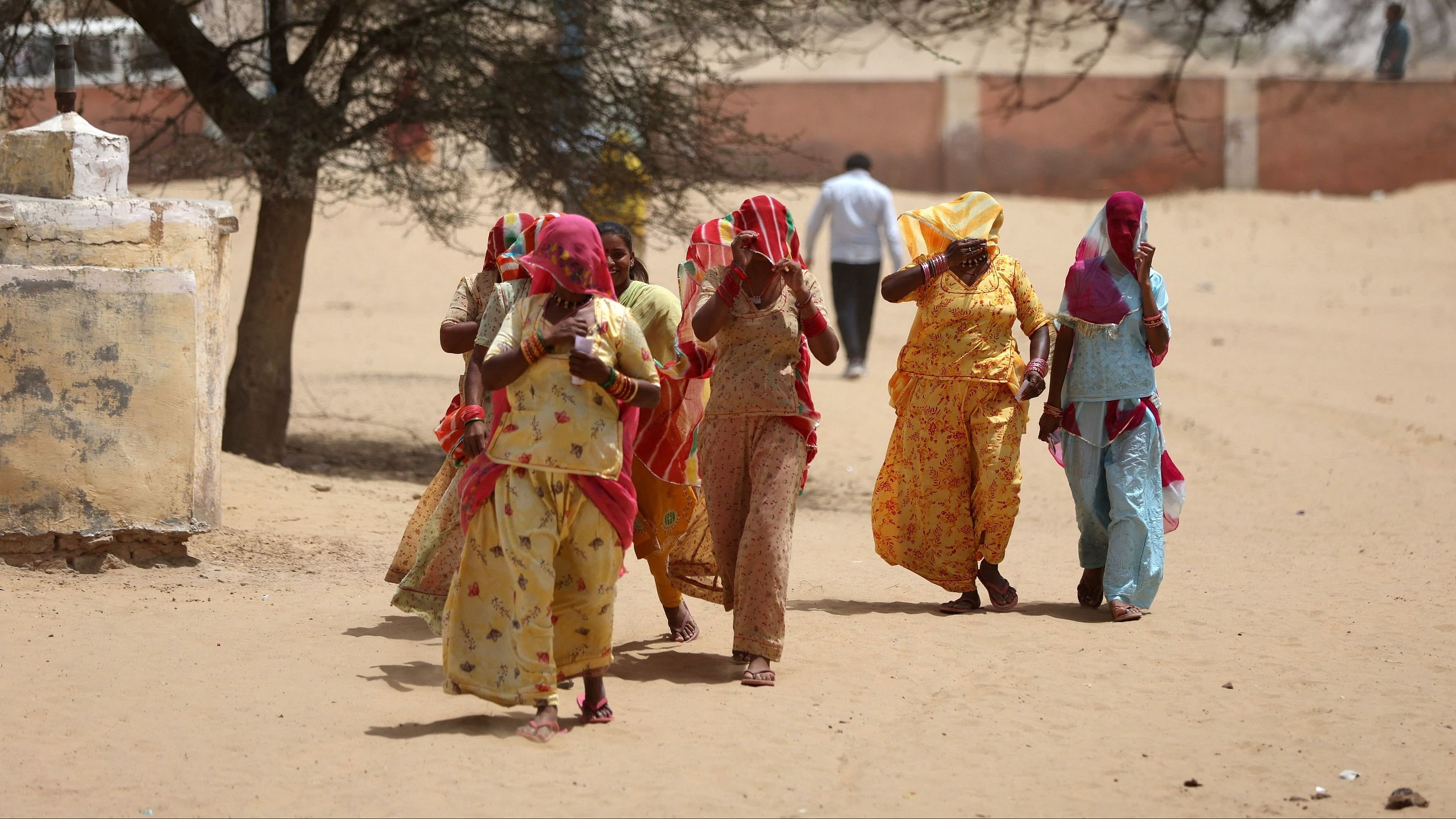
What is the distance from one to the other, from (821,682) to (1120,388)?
196cm

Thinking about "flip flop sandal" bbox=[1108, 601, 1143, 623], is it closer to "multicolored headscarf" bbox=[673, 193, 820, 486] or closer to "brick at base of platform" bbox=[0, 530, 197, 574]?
"multicolored headscarf" bbox=[673, 193, 820, 486]

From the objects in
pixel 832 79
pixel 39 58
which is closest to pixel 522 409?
pixel 39 58

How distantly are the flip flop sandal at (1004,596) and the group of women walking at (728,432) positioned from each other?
11mm

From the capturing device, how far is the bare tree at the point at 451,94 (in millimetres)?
9648

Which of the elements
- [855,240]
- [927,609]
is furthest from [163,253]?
[855,240]

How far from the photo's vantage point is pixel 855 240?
47.0 feet

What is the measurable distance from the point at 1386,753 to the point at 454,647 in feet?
9.96

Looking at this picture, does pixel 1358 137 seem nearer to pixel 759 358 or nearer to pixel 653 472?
pixel 759 358

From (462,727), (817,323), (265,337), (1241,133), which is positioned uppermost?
(1241,133)

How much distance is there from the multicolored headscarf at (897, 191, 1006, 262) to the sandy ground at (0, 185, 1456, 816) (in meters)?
1.66

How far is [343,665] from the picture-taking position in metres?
5.71

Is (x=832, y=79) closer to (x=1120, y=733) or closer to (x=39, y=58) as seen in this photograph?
(x=39, y=58)

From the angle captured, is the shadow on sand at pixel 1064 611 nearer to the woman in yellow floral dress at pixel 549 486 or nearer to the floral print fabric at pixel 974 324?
the floral print fabric at pixel 974 324

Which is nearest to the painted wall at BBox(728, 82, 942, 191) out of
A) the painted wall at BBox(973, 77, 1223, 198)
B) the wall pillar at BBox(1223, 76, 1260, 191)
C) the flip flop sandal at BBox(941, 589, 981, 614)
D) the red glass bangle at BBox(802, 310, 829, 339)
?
the painted wall at BBox(973, 77, 1223, 198)
